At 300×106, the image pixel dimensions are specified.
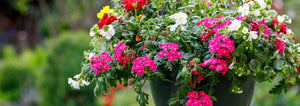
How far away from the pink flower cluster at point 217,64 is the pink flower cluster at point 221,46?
18 millimetres

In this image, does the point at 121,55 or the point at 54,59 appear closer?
the point at 121,55

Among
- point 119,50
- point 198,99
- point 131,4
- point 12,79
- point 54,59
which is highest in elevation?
point 12,79

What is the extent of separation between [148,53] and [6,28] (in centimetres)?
1387

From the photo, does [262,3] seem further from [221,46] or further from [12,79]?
[12,79]

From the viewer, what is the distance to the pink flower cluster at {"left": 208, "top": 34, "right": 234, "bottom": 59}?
871mm

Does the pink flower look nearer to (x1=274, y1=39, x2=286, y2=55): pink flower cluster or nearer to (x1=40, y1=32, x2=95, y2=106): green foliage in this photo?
(x1=274, y1=39, x2=286, y2=55): pink flower cluster

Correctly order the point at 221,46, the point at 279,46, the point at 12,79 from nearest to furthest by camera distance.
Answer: the point at 221,46, the point at 279,46, the point at 12,79

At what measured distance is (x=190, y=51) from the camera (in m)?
0.94

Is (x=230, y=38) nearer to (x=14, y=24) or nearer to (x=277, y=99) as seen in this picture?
(x=277, y=99)

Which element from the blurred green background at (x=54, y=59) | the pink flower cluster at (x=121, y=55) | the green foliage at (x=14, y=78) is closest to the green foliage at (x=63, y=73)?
the blurred green background at (x=54, y=59)

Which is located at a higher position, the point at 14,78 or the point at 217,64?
the point at 14,78

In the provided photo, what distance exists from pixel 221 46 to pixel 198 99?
0.56ft

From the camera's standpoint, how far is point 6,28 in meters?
13.4

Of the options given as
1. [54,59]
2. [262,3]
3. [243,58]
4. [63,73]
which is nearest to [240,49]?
[243,58]
